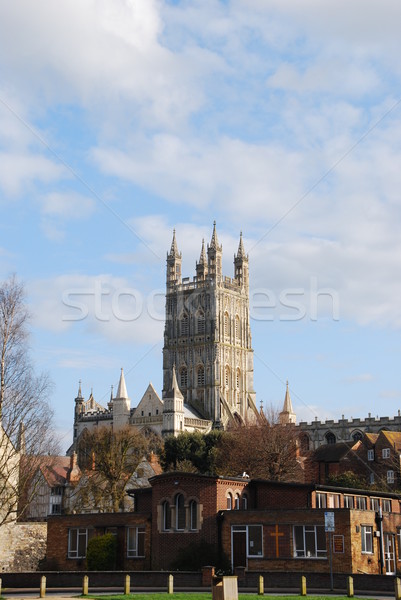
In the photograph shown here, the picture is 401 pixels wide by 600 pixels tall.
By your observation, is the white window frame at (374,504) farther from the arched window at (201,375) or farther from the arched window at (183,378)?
the arched window at (183,378)

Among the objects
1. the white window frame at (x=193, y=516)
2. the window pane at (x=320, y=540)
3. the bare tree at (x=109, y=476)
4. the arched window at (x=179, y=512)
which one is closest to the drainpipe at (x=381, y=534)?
the window pane at (x=320, y=540)

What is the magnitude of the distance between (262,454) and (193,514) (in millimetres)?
44746

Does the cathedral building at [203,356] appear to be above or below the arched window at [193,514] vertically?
above

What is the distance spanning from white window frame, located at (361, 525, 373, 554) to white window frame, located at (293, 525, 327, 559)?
2.14m

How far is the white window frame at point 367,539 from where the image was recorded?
144ft

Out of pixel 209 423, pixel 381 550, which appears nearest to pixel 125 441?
pixel 209 423

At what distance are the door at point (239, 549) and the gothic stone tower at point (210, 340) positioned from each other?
316 feet

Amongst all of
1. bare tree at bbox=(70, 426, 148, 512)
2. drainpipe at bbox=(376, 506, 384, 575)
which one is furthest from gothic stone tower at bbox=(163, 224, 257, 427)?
drainpipe at bbox=(376, 506, 384, 575)

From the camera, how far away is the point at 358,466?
93812mm

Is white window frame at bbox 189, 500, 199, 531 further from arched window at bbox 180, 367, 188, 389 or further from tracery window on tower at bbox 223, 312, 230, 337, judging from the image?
tracery window on tower at bbox 223, 312, 230, 337

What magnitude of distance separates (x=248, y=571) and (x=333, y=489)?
9.67m

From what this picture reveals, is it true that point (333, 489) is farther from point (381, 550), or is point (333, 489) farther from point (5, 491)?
point (5, 491)

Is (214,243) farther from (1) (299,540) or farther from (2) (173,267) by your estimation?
(1) (299,540)

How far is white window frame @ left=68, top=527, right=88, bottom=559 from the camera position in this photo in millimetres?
49938
